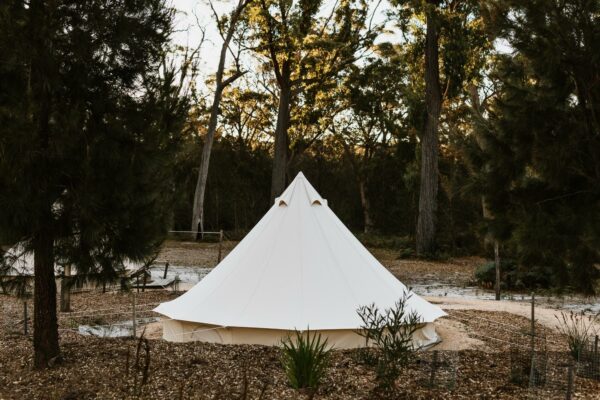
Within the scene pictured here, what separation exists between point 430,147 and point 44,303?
58.3ft

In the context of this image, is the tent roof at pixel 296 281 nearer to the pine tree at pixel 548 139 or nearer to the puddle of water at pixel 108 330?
the puddle of water at pixel 108 330

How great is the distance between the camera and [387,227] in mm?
33406

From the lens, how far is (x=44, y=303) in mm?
6270

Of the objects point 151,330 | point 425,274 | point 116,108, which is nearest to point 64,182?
point 116,108

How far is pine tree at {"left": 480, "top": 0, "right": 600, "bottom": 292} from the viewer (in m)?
5.91

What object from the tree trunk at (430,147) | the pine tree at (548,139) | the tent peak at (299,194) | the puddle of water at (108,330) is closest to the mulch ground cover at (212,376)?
the pine tree at (548,139)

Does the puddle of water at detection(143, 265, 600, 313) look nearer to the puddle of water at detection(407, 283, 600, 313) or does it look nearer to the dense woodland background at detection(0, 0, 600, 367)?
the puddle of water at detection(407, 283, 600, 313)

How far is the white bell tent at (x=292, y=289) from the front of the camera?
8141 mm

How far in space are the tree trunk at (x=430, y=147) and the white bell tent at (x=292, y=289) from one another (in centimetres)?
1322

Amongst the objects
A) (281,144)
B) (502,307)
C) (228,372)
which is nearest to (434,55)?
(281,144)

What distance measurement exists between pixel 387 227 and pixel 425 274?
14687 millimetres

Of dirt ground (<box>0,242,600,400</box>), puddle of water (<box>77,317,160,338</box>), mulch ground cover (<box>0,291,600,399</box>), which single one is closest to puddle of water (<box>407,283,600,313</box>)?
dirt ground (<box>0,242,600,400</box>)

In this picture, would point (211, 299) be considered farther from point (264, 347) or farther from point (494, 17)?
point (494, 17)

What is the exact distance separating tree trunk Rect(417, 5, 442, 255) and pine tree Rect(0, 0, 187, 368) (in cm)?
1693
